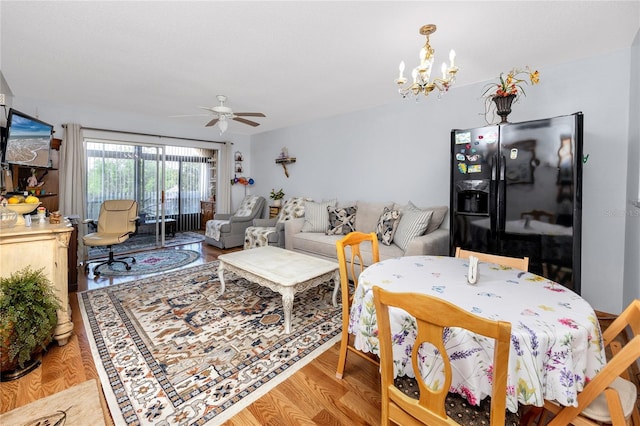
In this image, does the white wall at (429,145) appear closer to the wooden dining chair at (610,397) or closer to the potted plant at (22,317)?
the wooden dining chair at (610,397)

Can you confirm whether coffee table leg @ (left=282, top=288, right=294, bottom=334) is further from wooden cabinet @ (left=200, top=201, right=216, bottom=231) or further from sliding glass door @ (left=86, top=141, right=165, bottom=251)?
wooden cabinet @ (left=200, top=201, right=216, bottom=231)

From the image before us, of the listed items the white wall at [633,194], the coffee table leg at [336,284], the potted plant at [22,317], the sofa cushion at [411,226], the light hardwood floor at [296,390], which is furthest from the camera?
the sofa cushion at [411,226]

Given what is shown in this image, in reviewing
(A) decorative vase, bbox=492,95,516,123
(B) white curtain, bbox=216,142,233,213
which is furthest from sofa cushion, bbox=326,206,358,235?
(B) white curtain, bbox=216,142,233,213

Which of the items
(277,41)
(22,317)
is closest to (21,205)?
(22,317)

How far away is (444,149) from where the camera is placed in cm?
362

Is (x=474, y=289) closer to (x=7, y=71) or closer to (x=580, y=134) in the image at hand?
(x=580, y=134)

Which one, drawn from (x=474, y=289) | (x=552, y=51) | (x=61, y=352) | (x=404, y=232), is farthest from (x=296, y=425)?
(x=552, y=51)

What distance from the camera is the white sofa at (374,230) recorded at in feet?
10.4

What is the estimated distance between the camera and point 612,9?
1.94 metres

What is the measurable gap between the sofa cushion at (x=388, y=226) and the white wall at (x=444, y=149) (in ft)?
Result: 1.61

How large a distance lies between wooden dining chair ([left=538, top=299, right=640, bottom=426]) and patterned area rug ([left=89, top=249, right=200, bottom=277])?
4.33 meters

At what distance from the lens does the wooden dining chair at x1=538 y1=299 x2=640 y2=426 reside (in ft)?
2.82

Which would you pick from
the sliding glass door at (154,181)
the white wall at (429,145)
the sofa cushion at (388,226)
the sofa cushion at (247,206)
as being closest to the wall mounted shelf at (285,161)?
the white wall at (429,145)

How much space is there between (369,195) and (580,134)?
2619mm
